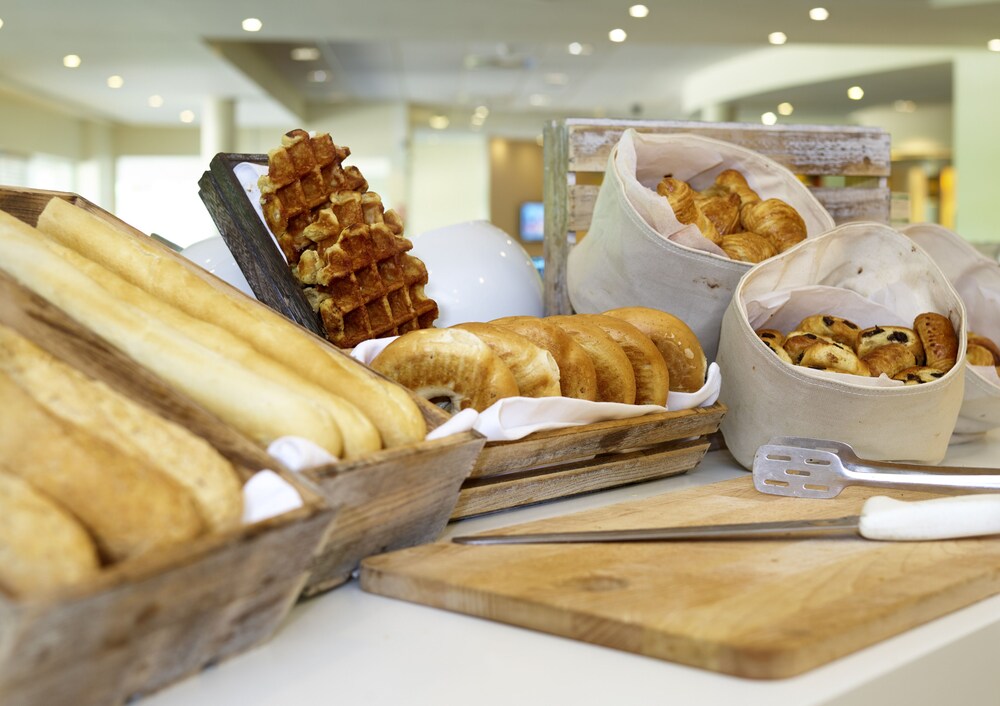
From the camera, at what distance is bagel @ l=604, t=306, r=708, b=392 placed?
1.16m

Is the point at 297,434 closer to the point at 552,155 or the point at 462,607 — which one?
the point at 462,607

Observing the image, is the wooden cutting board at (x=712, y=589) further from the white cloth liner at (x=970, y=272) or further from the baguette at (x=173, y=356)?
the white cloth liner at (x=970, y=272)

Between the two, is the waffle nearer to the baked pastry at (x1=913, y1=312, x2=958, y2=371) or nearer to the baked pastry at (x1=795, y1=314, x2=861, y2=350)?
the baked pastry at (x1=795, y1=314, x2=861, y2=350)

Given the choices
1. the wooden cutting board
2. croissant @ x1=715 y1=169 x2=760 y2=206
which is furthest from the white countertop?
croissant @ x1=715 y1=169 x2=760 y2=206

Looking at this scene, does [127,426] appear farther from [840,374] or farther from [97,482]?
[840,374]

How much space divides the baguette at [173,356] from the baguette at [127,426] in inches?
3.3

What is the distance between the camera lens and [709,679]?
1.93 ft

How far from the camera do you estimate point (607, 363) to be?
1067mm

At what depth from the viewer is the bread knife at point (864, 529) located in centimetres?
79

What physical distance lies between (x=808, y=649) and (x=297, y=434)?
349 mm

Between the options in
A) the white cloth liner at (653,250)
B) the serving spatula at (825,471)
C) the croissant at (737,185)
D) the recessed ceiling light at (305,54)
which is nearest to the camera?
the serving spatula at (825,471)

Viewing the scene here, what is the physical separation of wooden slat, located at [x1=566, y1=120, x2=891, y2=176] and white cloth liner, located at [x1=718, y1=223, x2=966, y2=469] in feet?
1.48

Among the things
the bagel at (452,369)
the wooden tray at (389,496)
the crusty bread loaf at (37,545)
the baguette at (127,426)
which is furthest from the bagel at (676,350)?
the crusty bread loaf at (37,545)

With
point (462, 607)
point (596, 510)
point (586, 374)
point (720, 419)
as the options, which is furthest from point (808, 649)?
point (720, 419)
